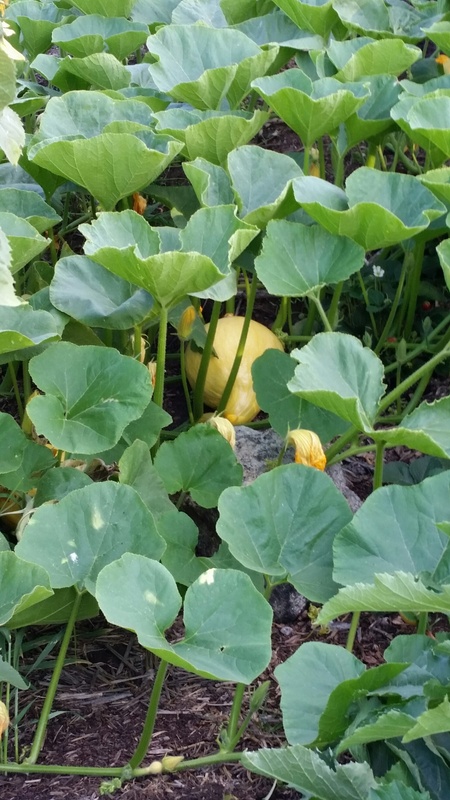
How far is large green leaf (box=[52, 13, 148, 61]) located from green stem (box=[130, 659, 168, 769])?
1.75 meters

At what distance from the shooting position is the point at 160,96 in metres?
2.38

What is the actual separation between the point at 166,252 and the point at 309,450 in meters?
0.44

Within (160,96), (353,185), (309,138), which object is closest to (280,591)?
(353,185)

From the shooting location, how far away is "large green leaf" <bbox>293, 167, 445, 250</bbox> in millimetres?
1732

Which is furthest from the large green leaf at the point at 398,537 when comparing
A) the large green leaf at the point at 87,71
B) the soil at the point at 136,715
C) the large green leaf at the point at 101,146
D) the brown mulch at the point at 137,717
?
the large green leaf at the point at 87,71

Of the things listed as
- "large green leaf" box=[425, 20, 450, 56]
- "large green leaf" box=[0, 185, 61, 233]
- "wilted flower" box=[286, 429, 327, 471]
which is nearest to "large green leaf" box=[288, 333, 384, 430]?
"wilted flower" box=[286, 429, 327, 471]

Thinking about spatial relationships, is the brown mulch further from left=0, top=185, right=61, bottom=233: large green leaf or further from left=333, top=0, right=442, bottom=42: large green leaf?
left=333, top=0, right=442, bottom=42: large green leaf

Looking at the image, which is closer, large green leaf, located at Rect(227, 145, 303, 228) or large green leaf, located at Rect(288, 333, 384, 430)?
large green leaf, located at Rect(288, 333, 384, 430)

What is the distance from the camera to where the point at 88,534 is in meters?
1.45

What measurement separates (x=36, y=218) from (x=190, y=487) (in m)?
0.65

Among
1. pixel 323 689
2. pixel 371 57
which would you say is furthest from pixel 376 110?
pixel 323 689

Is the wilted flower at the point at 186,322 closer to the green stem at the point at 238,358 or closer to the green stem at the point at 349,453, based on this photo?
the green stem at the point at 238,358

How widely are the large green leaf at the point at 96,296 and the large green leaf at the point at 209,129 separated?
1.17 ft

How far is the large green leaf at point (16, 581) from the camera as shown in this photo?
133cm
